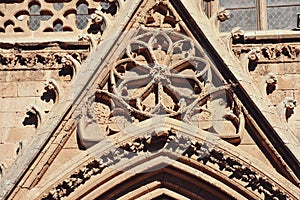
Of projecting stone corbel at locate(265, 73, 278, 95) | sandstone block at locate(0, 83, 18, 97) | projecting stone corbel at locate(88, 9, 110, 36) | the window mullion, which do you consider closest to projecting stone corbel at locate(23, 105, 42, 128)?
sandstone block at locate(0, 83, 18, 97)

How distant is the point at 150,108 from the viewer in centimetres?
1245

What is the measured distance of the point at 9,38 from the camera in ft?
42.7

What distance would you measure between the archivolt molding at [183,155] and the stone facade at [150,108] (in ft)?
0.03

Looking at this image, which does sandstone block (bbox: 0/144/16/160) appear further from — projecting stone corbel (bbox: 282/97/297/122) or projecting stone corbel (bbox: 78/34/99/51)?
projecting stone corbel (bbox: 282/97/297/122)

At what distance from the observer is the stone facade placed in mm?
12039

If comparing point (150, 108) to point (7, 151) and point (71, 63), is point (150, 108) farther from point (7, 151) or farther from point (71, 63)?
point (7, 151)

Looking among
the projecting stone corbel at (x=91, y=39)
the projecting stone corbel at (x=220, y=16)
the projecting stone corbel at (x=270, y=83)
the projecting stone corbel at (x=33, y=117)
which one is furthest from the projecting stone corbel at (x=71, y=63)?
the projecting stone corbel at (x=270, y=83)

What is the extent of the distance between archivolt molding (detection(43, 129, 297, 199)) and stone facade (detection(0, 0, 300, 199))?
11 millimetres

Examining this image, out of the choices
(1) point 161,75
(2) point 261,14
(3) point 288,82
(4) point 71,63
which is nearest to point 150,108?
(1) point 161,75

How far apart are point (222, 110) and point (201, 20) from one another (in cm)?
108

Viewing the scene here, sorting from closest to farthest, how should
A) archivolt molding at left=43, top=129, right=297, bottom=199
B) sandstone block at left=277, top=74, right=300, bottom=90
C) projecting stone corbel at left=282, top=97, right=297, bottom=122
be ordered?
archivolt molding at left=43, top=129, right=297, bottom=199 → projecting stone corbel at left=282, top=97, right=297, bottom=122 → sandstone block at left=277, top=74, right=300, bottom=90

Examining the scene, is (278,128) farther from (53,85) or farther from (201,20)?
(53,85)

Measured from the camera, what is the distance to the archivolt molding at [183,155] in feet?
39.1

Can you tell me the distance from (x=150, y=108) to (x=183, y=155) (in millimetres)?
662
